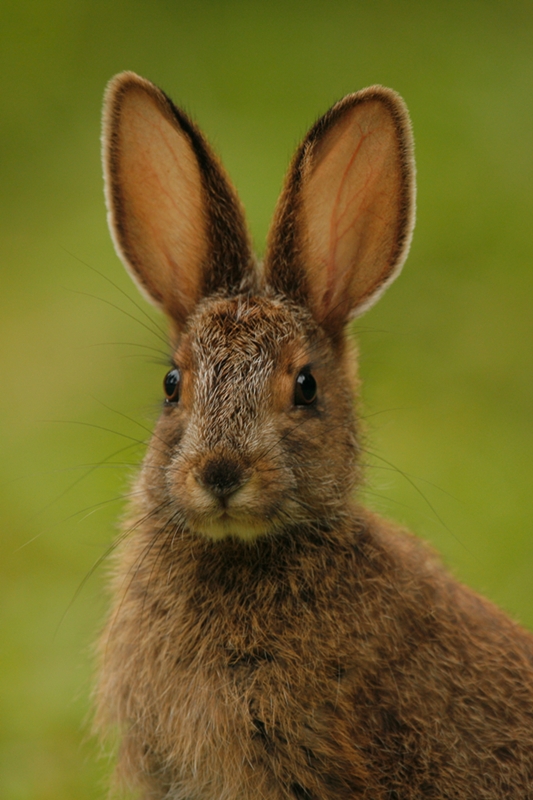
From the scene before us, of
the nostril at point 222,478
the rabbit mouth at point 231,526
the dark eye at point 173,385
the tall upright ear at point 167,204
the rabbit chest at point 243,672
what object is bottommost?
the rabbit chest at point 243,672

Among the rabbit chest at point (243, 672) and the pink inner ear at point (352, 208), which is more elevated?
the pink inner ear at point (352, 208)

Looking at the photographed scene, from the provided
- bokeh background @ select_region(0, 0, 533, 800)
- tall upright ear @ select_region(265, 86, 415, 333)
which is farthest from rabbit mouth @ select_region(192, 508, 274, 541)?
tall upright ear @ select_region(265, 86, 415, 333)

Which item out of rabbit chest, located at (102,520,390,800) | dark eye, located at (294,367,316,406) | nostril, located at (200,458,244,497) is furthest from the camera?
dark eye, located at (294,367,316,406)

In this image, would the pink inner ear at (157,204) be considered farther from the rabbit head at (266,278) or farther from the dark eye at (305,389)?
the dark eye at (305,389)

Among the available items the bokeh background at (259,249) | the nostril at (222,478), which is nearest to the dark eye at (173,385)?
the bokeh background at (259,249)

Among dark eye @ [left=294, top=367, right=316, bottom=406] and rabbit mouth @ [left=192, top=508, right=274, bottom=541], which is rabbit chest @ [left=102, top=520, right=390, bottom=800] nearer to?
rabbit mouth @ [left=192, top=508, right=274, bottom=541]

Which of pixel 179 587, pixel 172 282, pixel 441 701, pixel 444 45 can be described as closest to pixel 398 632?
pixel 441 701

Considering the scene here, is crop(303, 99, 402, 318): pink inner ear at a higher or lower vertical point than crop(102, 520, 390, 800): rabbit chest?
higher
